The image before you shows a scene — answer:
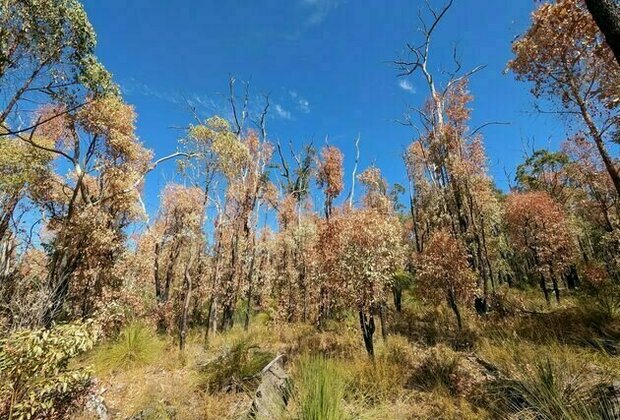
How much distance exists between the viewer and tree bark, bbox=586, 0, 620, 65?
4.03 m

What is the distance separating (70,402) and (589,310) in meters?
12.2

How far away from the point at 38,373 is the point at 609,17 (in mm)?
8585

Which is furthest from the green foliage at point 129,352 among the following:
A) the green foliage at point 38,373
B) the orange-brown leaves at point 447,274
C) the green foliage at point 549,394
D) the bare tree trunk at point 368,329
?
the orange-brown leaves at point 447,274

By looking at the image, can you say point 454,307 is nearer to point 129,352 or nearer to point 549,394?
point 549,394

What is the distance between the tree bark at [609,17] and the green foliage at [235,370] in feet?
25.9

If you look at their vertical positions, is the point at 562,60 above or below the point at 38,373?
above

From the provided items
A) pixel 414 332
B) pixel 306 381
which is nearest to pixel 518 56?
pixel 414 332

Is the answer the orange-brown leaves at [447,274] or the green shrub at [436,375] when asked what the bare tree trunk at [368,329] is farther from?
the orange-brown leaves at [447,274]

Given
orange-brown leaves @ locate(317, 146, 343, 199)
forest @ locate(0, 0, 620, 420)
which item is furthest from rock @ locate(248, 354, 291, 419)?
orange-brown leaves @ locate(317, 146, 343, 199)

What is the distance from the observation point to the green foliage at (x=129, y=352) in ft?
28.3

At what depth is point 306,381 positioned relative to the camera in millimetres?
4863

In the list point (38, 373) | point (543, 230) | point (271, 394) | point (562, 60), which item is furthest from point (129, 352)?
point (543, 230)

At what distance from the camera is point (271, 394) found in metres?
5.34

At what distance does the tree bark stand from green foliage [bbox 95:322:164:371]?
11.4 metres
